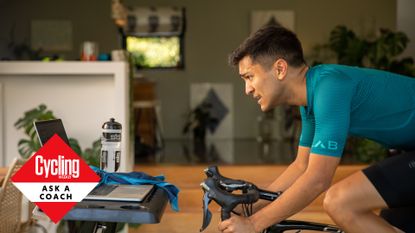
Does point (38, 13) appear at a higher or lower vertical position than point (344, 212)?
higher

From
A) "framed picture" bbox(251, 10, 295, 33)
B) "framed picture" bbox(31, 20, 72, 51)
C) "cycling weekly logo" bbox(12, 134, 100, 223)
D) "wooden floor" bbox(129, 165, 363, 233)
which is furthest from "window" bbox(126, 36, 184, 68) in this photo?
"cycling weekly logo" bbox(12, 134, 100, 223)

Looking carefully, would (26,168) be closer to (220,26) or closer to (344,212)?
(344,212)

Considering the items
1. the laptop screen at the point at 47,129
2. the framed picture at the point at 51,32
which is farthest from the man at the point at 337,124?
the framed picture at the point at 51,32

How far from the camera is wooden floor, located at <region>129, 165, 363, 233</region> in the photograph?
411 centimetres

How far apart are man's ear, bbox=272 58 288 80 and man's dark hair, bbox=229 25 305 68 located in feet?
0.04

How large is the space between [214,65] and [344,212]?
31.4 ft

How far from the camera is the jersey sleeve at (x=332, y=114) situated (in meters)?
1.65

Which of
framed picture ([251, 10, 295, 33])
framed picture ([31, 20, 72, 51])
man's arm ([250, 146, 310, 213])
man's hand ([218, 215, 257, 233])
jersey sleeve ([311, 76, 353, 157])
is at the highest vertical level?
framed picture ([251, 10, 295, 33])

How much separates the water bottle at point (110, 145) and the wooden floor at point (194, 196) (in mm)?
1379

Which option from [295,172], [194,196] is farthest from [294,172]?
[194,196]

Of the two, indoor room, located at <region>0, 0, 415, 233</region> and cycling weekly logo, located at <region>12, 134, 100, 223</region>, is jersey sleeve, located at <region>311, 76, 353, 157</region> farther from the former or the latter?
cycling weekly logo, located at <region>12, 134, 100, 223</region>

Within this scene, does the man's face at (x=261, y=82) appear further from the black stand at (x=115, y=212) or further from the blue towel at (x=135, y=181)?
the black stand at (x=115, y=212)

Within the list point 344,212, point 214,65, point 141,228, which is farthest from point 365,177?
point 214,65

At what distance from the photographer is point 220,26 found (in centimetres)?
1109
